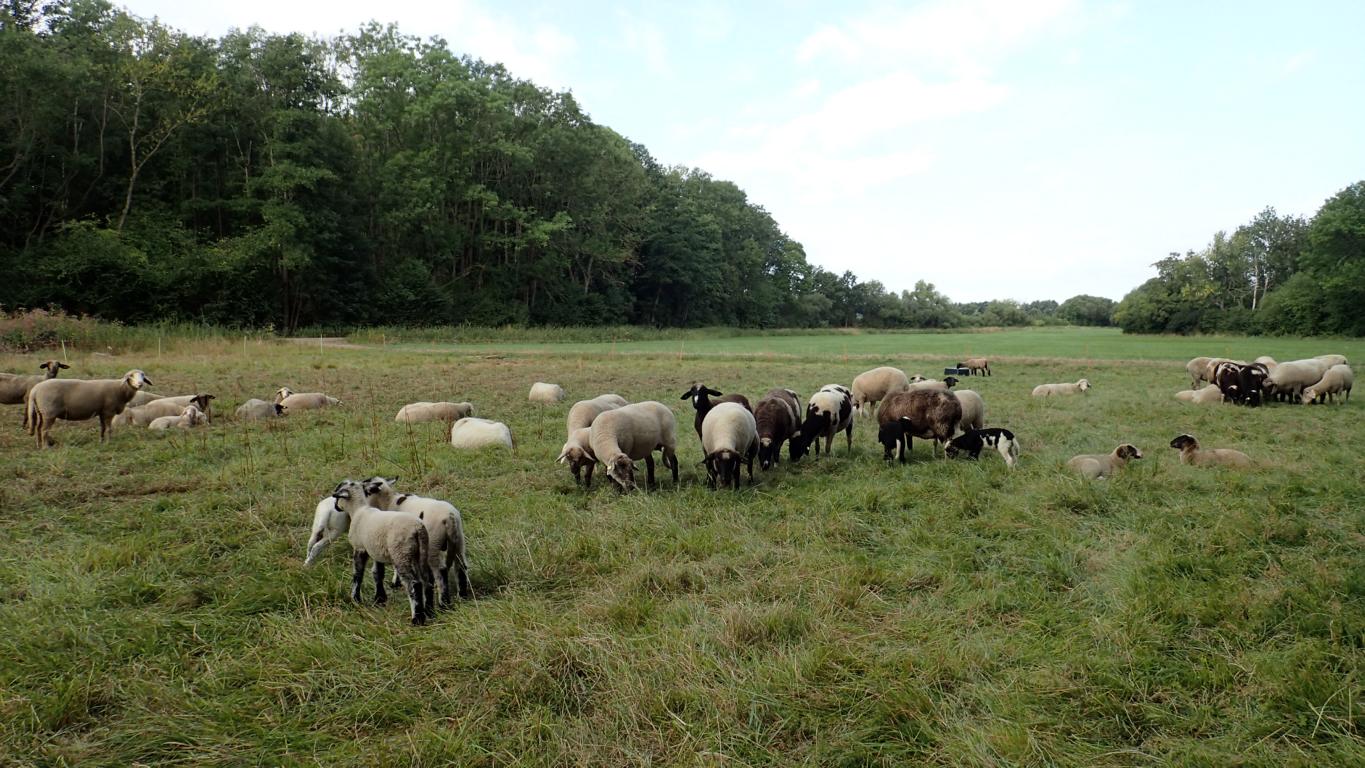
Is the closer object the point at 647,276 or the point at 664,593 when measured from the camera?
the point at 664,593

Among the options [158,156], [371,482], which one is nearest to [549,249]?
[158,156]

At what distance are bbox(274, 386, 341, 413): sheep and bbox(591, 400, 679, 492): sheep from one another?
9.50m

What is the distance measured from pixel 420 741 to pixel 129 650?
7.91ft

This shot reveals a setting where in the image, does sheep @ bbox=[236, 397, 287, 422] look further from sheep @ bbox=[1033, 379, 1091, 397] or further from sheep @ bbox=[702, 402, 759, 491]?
sheep @ bbox=[1033, 379, 1091, 397]

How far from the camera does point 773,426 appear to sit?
32.4ft

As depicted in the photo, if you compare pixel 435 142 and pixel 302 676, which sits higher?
pixel 435 142

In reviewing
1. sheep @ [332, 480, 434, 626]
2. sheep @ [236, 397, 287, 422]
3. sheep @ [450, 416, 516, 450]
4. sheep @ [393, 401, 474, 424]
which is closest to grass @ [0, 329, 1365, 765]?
sheep @ [332, 480, 434, 626]

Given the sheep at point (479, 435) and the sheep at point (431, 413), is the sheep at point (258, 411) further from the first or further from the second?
the sheep at point (479, 435)

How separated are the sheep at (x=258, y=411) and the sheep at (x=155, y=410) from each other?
2.01 ft

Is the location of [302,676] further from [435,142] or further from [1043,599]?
[435,142]

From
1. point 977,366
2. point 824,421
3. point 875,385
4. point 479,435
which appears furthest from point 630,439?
point 977,366

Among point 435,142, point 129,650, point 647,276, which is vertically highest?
point 435,142

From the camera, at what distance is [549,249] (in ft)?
218

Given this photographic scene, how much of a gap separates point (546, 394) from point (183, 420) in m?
7.41
